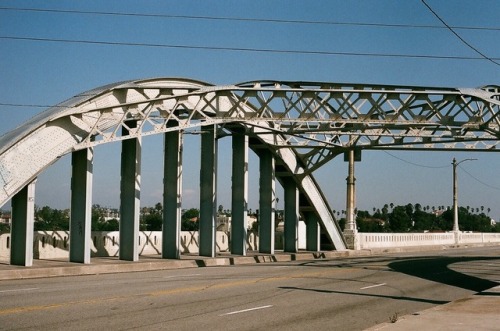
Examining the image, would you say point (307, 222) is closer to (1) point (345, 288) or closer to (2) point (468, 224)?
(1) point (345, 288)

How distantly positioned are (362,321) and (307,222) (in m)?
32.1

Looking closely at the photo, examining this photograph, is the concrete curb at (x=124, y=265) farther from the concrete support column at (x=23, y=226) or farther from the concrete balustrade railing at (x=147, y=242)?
the concrete balustrade railing at (x=147, y=242)

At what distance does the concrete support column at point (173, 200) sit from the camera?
112 ft

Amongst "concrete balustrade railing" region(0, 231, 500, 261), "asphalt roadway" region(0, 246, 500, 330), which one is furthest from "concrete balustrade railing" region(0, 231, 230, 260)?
"asphalt roadway" region(0, 246, 500, 330)

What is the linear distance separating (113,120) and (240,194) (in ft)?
34.2

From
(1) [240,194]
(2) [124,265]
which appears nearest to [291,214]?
(1) [240,194]

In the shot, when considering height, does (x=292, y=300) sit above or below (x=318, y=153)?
below

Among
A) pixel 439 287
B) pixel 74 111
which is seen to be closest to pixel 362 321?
pixel 439 287

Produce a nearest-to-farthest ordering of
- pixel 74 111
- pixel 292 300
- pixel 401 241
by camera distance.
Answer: pixel 292 300 → pixel 74 111 → pixel 401 241

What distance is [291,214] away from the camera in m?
44.8

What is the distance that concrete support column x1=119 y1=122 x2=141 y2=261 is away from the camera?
104 feet

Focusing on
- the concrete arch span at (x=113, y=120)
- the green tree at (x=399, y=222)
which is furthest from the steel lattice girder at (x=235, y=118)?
the green tree at (x=399, y=222)

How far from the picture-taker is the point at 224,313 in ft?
51.1

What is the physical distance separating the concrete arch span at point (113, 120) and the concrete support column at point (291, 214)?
4.49 meters
